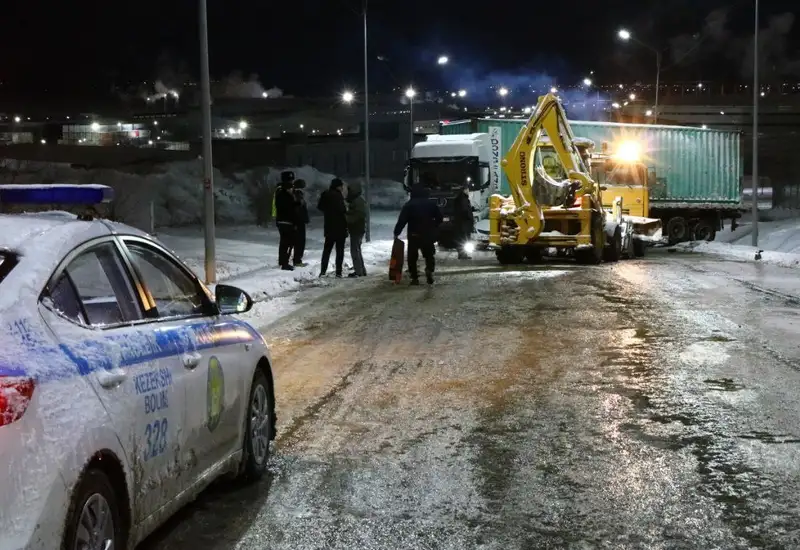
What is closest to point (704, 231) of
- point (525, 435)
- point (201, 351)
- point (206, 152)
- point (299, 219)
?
point (299, 219)

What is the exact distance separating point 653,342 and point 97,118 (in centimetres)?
10948

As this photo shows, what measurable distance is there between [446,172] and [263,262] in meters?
8.47

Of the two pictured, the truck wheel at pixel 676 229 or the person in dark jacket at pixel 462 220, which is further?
the truck wheel at pixel 676 229

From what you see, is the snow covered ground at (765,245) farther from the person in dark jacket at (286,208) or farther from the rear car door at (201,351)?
the rear car door at (201,351)

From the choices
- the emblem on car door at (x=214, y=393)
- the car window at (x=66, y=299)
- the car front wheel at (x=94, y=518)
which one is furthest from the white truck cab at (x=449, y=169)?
the car front wheel at (x=94, y=518)

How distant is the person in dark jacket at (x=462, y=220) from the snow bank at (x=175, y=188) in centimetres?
1085

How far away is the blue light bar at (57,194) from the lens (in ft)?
16.2

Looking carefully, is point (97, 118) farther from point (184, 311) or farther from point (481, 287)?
point (184, 311)

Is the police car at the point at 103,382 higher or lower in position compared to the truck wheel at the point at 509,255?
higher

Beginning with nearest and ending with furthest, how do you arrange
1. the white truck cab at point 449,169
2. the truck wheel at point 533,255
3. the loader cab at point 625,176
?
the truck wheel at point 533,255 → the loader cab at point 625,176 → the white truck cab at point 449,169

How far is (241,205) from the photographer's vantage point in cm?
4506

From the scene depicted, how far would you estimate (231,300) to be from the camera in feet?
20.0

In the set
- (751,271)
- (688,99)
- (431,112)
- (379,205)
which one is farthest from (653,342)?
(431,112)

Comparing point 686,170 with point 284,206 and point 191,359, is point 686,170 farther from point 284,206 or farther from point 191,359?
point 191,359
